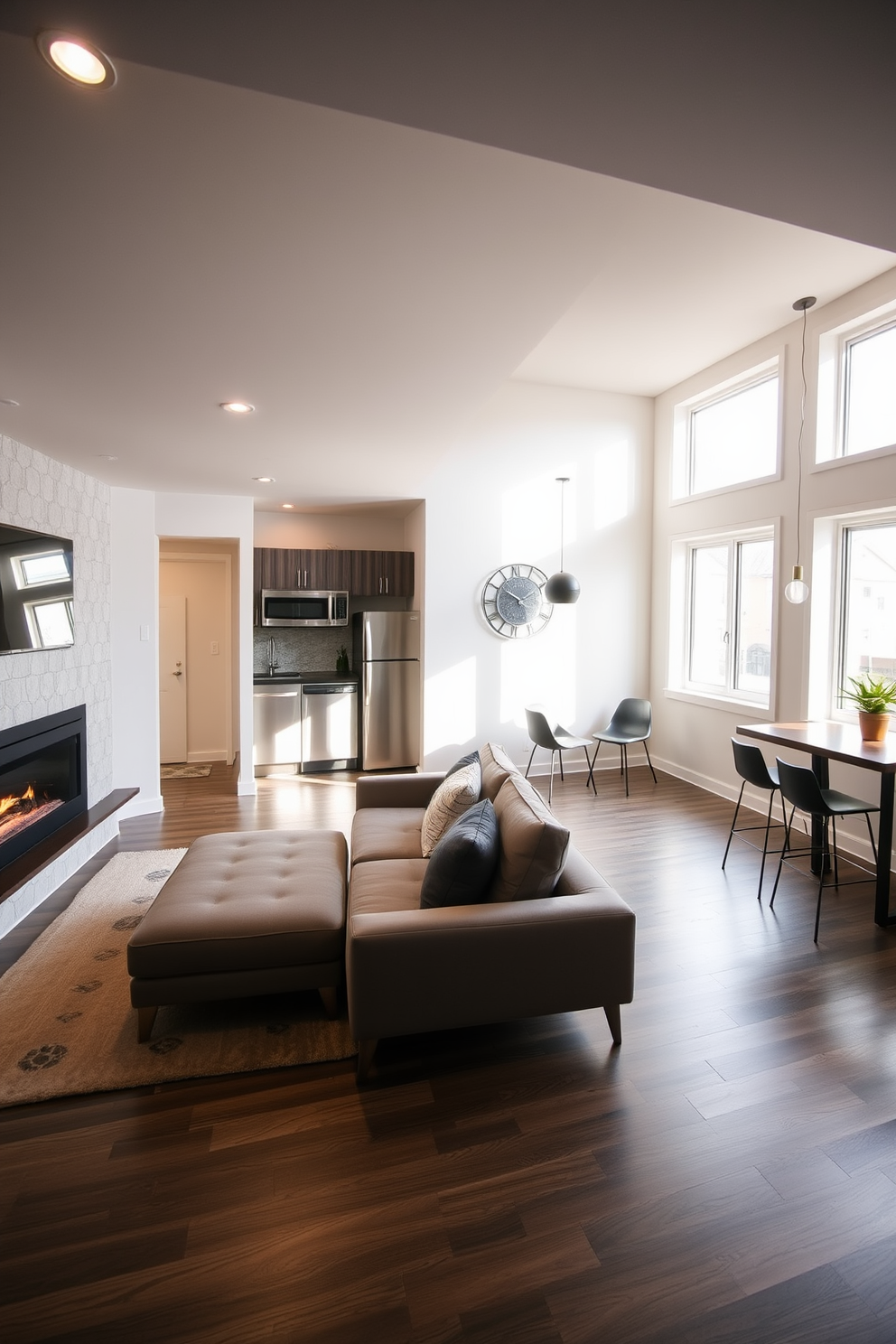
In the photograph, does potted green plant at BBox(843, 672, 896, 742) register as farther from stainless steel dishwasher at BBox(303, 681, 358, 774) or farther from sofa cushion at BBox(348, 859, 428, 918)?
stainless steel dishwasher at BBox(303, 681, 358, 774)

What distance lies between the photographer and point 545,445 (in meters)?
6.24

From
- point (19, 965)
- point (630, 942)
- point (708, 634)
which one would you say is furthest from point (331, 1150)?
point (708, 634)

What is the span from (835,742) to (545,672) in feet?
9.76

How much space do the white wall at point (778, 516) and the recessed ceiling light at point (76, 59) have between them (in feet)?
14.2

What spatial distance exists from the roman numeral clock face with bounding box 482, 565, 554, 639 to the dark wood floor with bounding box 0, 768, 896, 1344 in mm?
3857

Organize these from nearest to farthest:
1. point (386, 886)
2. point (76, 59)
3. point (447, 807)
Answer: point (76, 59) < point (386, 886) < point (447, 807)

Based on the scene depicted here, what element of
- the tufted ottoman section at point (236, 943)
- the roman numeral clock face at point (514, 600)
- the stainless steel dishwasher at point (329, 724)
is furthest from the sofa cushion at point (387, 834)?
the stainless steel dishwasher at point (329, 724)

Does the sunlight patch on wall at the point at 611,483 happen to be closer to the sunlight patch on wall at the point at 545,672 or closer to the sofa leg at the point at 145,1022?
the sunlight patch on wall at the point at 545,672

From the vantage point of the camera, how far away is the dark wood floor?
4.90 ft

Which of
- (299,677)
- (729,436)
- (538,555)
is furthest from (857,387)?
(299,677)

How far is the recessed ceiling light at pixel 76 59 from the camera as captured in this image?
1069 mm

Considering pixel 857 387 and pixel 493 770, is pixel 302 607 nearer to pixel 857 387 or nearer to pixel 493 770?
pixel 493 770

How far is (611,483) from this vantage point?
6.48 m

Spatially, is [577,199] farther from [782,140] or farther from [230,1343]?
[230,1343]
